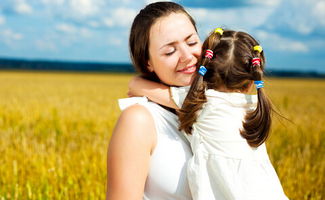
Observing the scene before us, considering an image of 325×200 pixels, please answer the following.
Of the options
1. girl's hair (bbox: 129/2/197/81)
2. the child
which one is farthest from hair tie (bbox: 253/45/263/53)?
girl's hair (bbox: 129/2/197/81)

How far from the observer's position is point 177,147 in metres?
1.68

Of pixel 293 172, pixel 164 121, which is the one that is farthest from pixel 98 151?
pixel 164 121

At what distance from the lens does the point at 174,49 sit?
1.83 metres

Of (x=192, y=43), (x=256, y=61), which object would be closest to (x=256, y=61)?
(x=256, y=61)

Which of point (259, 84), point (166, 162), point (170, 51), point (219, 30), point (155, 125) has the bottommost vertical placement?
point (166, 162)

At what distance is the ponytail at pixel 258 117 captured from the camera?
1.68 meters

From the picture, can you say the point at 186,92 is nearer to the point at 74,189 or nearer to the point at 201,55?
the point at 201,55

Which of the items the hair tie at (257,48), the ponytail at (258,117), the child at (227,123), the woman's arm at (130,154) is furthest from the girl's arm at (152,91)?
the hair tie at (257,48)

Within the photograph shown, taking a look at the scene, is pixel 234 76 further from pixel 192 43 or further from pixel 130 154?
pixel 130 154

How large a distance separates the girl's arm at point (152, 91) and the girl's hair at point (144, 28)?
A: 69mm

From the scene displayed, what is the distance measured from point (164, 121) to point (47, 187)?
5.45 feet

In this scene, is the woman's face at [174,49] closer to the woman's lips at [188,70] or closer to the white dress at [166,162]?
the woman's lips at [188,70]

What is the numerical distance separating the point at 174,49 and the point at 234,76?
30 centimetres

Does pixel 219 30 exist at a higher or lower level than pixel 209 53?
higher
